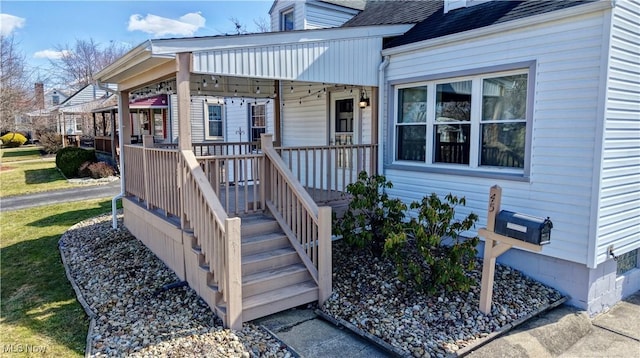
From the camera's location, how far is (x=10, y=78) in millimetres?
22156

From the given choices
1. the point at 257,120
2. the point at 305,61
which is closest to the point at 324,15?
the point at 257,120

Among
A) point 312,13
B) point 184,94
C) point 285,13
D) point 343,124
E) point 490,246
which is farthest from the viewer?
point 285,13

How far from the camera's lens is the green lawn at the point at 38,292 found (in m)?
4.09

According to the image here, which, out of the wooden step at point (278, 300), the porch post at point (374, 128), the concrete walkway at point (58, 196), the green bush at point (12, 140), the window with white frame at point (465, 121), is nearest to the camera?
the wooden step at point (278, 300)

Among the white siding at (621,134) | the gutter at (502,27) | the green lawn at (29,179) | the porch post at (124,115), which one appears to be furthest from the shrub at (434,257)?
the green lawn at (29,179)

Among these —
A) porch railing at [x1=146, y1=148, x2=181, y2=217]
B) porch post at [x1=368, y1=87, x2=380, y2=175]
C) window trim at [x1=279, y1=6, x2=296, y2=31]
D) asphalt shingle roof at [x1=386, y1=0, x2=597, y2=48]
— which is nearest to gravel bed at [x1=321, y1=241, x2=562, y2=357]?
porch post at [x1=368, y1=87, x2=380, y2=175]

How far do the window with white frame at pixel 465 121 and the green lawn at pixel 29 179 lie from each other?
13029mm

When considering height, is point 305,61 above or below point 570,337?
above

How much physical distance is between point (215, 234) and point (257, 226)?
108 cm

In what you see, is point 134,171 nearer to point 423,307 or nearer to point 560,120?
point 423,307

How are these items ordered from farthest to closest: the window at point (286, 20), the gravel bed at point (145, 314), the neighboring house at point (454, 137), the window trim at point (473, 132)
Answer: the window at point (286, 20), the window trim at point (473, 132), the neighboring house at point (454, 137), the gravel bed at point (145, 314)

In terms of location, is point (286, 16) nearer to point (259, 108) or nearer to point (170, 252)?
point (259, 108)

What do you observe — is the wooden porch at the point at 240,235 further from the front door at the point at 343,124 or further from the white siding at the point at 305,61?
the front door at the point at 343,124

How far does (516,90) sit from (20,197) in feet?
47.3
